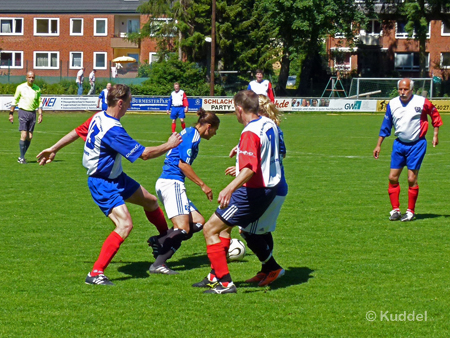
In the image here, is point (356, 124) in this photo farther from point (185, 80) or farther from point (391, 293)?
point (391, 293)

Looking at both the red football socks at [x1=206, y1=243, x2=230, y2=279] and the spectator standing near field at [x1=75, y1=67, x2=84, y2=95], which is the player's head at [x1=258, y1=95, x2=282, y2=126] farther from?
the spectator standing near field at [x1=75, y1=67, x2=84, y2=95]

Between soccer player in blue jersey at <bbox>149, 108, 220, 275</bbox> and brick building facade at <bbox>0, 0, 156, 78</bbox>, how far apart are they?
60.9 m

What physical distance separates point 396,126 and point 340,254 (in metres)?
3.11

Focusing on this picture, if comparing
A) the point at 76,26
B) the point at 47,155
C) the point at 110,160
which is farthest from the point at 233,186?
the point at 76,26

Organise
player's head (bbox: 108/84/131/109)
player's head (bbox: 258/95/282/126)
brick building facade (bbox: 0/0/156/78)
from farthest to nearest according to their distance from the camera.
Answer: brick building facade (bbox: 0/0/156/78), player's head (bbox: 258/95/282/126), player's head (bbox: 108/84/131/109)

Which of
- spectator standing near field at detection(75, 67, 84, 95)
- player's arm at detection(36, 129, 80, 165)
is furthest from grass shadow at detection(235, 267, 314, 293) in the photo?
spectator standing near field at detection(75, 67, 84, 95)

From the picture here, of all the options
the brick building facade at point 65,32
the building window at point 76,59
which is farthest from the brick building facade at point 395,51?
the building window at point 76,59

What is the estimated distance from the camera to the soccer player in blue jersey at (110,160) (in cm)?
627

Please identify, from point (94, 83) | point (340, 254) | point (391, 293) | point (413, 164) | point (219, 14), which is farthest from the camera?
point (219, 14)

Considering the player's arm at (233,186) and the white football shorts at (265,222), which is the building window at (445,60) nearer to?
the white football shorts at (265,222)

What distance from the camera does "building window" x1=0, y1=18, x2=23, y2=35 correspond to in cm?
6750

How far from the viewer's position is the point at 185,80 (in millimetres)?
46344

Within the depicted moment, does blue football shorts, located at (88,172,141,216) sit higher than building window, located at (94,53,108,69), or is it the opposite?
building window, located at (94,53,108,69)

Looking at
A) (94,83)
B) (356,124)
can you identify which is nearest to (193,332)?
(356,124)
